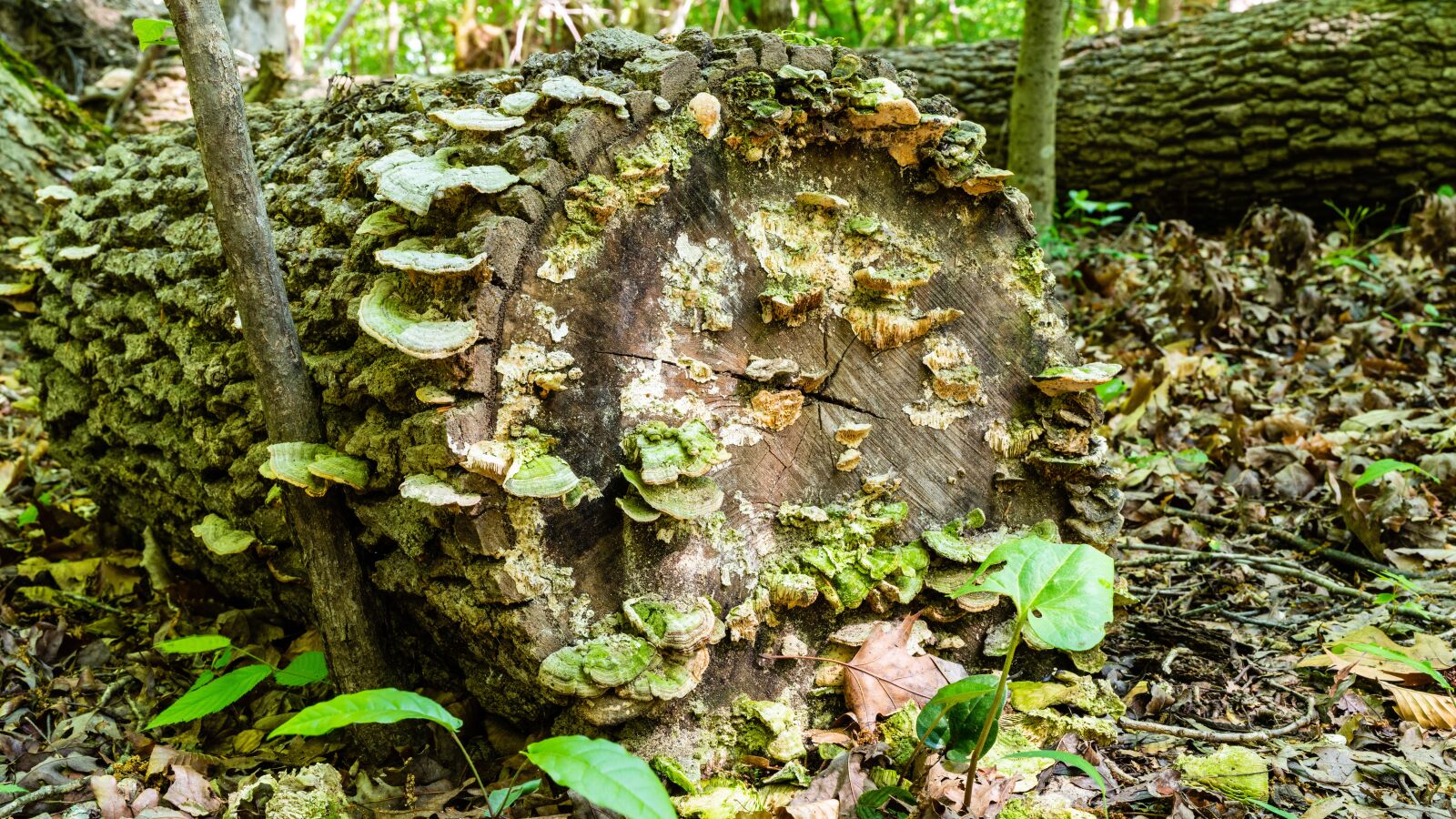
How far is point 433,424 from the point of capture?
2.02 metres

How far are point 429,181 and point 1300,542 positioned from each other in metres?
3.28

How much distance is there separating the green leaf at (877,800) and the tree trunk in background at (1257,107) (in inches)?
244

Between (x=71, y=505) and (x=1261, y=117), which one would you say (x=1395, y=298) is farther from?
(x=71, y=505)

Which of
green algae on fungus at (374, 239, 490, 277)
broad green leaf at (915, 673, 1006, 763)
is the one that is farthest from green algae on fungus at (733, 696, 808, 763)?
green algae on fungus at (374, 239, 490, 277)

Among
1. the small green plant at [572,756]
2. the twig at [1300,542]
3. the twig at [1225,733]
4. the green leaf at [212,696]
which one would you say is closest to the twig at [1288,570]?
the twig at [1300,542]

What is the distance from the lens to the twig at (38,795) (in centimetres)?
223

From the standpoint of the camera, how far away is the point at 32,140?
17.4 feet

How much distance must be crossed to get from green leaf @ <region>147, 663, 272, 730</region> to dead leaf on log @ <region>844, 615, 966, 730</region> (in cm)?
157

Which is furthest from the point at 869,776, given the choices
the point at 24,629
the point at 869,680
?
the point at 24,629

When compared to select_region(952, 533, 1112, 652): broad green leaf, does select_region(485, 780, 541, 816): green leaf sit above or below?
below

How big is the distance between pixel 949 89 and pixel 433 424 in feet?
21.6

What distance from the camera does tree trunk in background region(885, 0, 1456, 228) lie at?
635 centimetres

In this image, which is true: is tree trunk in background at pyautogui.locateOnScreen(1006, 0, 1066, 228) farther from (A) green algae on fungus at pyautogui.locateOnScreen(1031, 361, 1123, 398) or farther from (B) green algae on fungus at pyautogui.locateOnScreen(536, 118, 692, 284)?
(B) green algae on fungus at pyautogui.locateOnScreen(536, 118, 692, 284)

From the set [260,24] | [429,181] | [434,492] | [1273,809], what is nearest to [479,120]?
[429,181]
